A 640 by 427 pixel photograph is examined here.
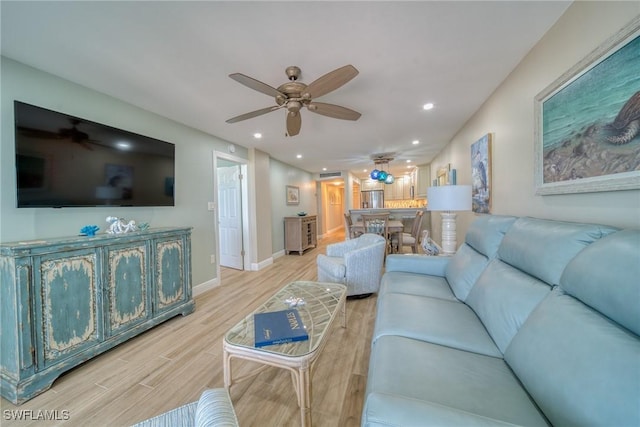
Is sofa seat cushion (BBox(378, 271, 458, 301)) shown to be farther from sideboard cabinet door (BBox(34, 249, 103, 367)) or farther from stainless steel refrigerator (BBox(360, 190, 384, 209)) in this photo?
stainless steel refrigerator (BBox(360, 190, 384, 209))

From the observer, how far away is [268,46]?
5.21 feet

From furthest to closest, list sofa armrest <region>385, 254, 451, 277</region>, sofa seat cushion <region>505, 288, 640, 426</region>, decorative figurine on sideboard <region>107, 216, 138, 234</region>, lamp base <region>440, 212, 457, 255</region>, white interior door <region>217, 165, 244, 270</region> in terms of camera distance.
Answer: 1. white interior door <region>217, 165, 244, 270</region>
2. lamp base <region>440, 212, 457, 255</region>
3. sofa armrest <region>385, 254, 451, 277</region>
4. decorative figurine on sideboard <region>107, 216, 138, 234</region>
5. sofa seat cushion <region>505, 288, 640, 426</region>

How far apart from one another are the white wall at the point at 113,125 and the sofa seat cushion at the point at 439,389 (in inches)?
105

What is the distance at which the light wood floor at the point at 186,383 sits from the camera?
1.34 m

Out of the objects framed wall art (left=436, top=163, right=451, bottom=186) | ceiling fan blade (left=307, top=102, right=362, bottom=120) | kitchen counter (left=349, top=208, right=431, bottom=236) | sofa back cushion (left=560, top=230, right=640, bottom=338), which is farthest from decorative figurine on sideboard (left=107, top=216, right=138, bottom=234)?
framed wall art (left=436, top=163, right=451, bottom=186)

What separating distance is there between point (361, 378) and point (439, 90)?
265 centimetres

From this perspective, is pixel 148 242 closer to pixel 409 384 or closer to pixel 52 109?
pixel 52 109

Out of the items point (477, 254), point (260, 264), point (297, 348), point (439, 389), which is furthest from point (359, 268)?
point (260, 264)

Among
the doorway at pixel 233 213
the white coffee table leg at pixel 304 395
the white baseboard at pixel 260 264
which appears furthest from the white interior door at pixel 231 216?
the white coffee table leg at pixel 304 395

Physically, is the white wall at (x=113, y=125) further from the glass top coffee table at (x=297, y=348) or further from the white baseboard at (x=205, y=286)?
the glass top coffee table at (x=297, y=348)

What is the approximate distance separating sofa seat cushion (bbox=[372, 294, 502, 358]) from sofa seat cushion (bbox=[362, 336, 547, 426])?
54 mm

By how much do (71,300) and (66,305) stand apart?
4 cm

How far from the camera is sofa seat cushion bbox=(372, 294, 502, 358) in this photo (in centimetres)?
116

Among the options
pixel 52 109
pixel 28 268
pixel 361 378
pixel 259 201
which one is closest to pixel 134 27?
pixel 52 109
